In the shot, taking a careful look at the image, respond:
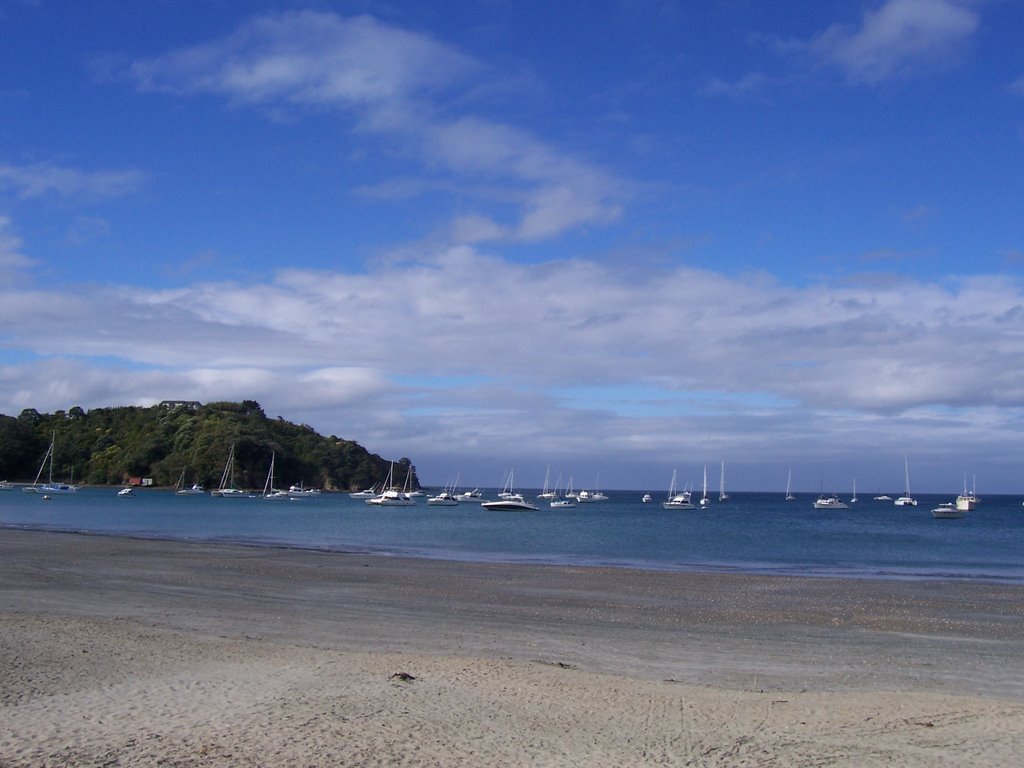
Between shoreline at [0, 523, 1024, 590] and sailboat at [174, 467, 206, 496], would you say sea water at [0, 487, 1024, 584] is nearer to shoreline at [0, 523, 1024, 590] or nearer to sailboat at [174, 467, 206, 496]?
shoreline at [0, 523, 1024, 590]

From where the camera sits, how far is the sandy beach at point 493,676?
10.9m

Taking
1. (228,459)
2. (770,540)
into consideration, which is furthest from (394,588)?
(228,459)

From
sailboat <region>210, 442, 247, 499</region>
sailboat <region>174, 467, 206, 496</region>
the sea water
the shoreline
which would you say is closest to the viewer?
the shoreline

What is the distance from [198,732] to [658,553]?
4461 cm

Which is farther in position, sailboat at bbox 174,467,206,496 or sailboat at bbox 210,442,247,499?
sailboat at bbox 210,442,247,499

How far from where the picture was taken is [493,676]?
14953 mm

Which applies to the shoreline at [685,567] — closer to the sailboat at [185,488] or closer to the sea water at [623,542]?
the sea water at [623,542]

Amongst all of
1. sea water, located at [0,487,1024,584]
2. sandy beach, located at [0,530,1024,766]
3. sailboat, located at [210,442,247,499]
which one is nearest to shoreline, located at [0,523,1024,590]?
sea water, located at [0,487,1024,584]

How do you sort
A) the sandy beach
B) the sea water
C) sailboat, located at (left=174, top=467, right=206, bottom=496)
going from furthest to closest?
sailboat, located at (left=174, top=467, right=206, bottom=496)
the sea water
the sandy beach

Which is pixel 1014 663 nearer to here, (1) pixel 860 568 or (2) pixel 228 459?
(1) pixel 860 568

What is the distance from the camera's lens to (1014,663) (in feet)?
61.9

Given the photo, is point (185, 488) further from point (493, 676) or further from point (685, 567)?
point (493, 676)

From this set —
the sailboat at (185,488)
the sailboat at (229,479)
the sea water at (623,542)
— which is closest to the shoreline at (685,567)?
the sea water at (623,542)

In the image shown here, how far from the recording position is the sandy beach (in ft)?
35.9
